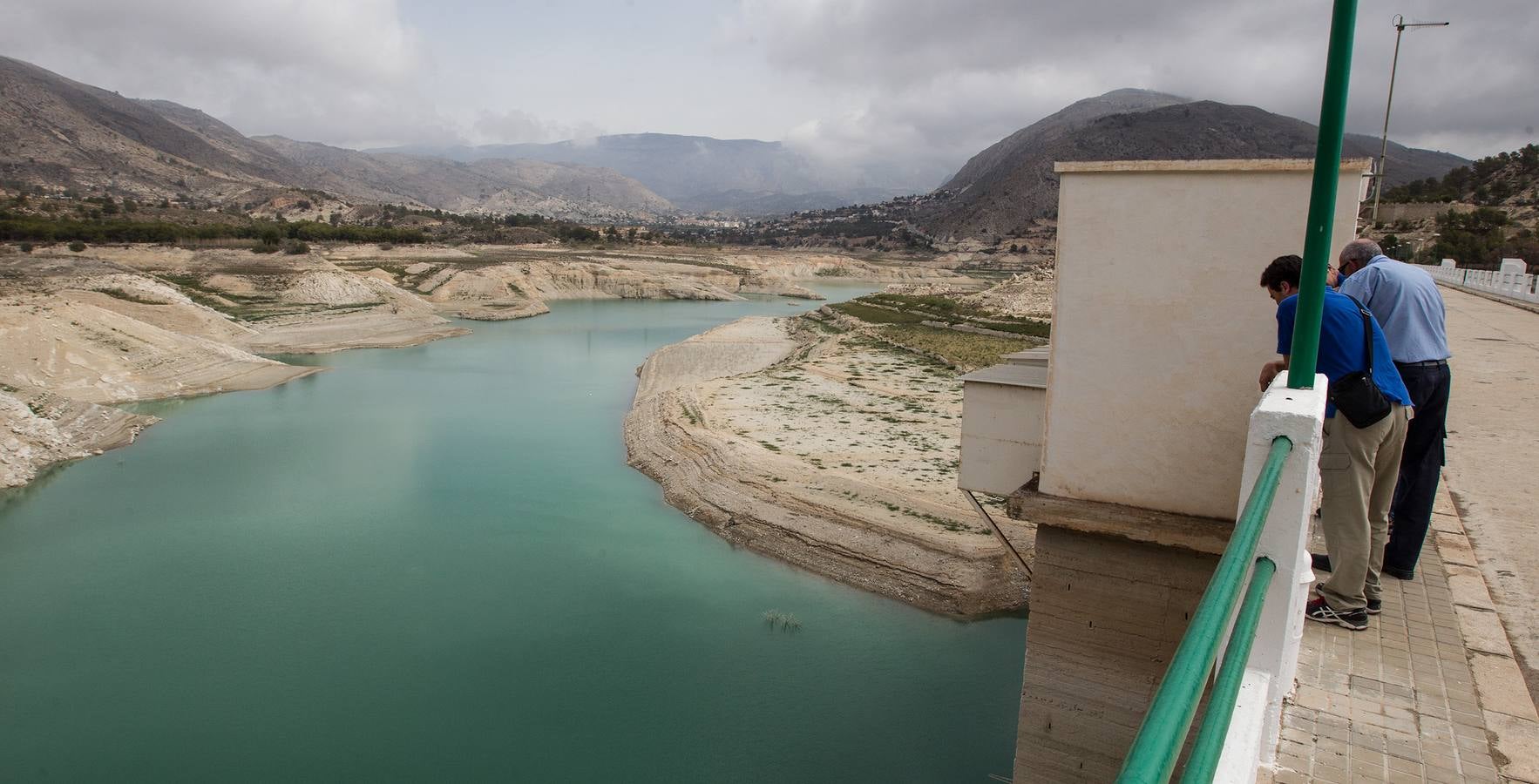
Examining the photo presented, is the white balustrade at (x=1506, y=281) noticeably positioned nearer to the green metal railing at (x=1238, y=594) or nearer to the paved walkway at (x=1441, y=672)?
the paved walkway at (x=1441, y=672)

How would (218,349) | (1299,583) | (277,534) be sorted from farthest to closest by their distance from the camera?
1. (218,349)
2. (277,534)
3. (1299,583)

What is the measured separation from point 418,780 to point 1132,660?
6.26 metres

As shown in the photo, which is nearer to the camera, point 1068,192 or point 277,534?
point 1068,192

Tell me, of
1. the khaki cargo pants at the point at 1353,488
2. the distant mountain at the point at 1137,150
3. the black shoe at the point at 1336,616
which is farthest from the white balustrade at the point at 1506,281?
the distant mountain at the point at 1137,150

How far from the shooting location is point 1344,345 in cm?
356

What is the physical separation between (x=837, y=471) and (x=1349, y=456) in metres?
11.6

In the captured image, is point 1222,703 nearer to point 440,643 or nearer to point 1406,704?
point 1406,704

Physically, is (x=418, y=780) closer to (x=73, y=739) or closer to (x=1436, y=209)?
(x=73, y=739)

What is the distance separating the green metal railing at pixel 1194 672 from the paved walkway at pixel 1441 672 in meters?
1.22

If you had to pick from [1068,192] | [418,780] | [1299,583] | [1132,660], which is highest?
[1068,192]

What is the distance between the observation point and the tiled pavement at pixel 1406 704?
2.74 metres

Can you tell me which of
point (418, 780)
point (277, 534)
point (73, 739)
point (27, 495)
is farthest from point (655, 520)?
point (27, 495)

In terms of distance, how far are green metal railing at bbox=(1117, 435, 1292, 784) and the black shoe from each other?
77.1 inches

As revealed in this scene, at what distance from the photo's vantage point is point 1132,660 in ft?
20.7
